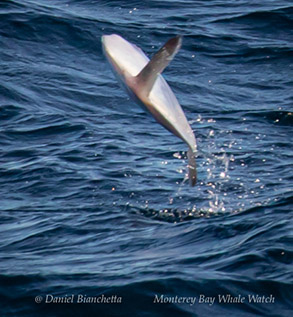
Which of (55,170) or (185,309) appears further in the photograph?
(55,170)

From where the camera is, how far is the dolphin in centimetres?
537

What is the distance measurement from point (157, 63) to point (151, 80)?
5.1 inches

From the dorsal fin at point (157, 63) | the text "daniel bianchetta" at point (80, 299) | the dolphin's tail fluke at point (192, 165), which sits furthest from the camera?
the text "daniel bianchetta" at point (80, 299)

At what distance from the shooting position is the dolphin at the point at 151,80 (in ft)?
17.6

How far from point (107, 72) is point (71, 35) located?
154 cm

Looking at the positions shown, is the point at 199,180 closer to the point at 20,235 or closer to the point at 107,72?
the point at 20,235

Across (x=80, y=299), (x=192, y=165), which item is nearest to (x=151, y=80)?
(x=192, y=165)

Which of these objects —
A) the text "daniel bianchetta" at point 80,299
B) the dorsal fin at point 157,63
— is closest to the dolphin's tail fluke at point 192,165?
the dorsal fin at point 157,63

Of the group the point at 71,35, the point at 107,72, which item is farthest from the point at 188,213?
the point at 71,35

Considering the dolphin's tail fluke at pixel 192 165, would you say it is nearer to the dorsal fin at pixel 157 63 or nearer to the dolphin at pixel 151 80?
the dolphin at pixel 151 80

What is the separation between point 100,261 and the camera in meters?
7.59

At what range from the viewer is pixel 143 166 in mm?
10297

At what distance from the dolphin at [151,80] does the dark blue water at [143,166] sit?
143cm

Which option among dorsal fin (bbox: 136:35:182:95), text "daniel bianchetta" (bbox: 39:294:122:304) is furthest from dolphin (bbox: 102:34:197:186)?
text "daniel bianchetta" (bbox: 39:294:122:304)
